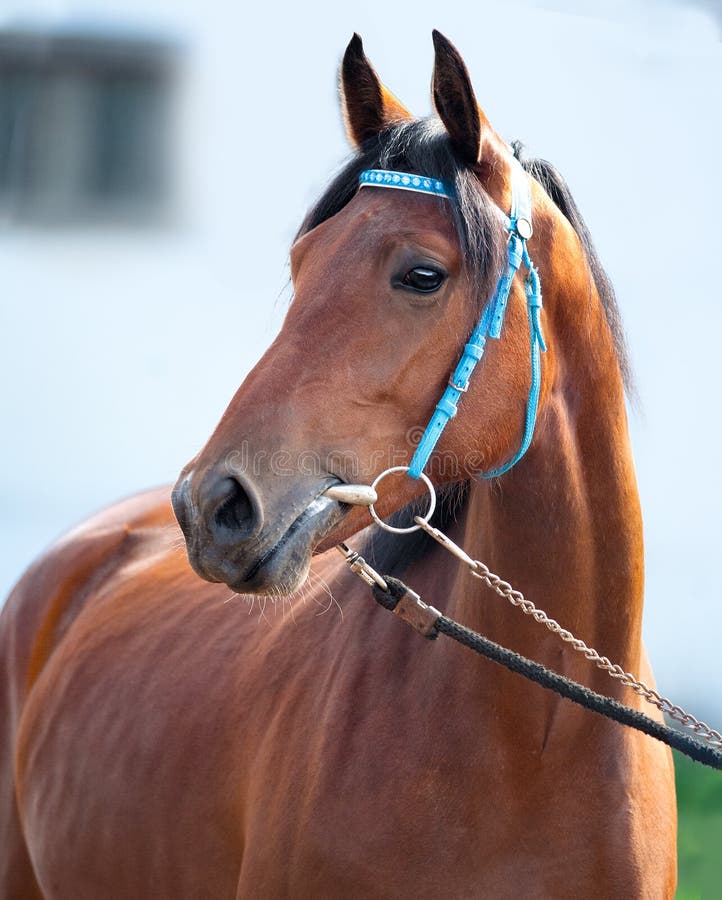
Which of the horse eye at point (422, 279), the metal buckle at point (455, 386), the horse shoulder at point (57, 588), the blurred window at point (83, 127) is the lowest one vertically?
the horse shoulder at point (57, 588)

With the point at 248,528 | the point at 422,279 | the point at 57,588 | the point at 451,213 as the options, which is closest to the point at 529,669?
the point at 248,528

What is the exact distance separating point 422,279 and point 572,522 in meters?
0.56

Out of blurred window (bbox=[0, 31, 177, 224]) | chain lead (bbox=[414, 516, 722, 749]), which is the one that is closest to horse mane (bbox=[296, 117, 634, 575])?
chain lead (bbox=[414, 516, 722, 749])

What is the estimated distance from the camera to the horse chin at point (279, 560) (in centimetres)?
176

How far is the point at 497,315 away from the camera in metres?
1.98

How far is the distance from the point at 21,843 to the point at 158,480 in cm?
347

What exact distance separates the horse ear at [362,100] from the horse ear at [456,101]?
209 millimetres

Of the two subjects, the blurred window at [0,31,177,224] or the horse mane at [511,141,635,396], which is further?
the blurred window at [0,31,177,224]

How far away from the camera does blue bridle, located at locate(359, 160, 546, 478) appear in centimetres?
194

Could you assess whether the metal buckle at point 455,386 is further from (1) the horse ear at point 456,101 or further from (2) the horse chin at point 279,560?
(1) the horse ear at point 456,101

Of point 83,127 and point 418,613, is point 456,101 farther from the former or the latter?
point 83,127

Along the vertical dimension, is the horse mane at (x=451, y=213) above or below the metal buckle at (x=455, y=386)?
above

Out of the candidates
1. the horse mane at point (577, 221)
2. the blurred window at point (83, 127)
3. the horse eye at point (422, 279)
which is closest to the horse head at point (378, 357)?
→ the horse eye at point (422, 279)

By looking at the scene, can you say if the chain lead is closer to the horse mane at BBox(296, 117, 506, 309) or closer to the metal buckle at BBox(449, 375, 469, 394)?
the metal buckle at BBox(449, 375, 469, 394)
